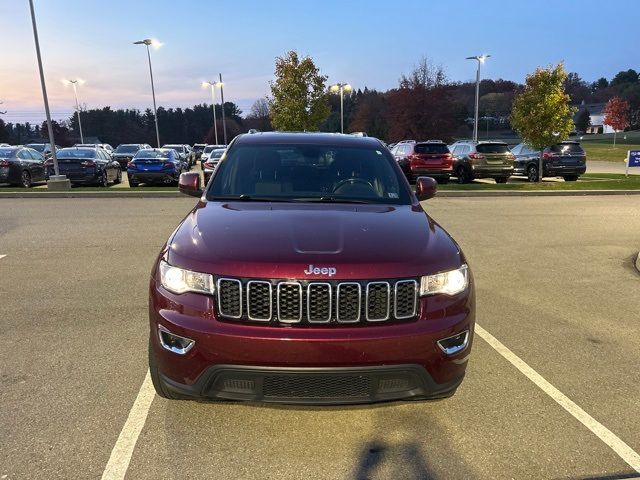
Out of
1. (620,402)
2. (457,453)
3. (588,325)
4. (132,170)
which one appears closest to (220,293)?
(457,453)

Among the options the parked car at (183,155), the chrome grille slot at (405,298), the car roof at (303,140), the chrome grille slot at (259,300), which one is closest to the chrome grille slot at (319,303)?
the chrome grille slot at (259,300)

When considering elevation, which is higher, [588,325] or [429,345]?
[429,345]

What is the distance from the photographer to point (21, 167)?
18.0m

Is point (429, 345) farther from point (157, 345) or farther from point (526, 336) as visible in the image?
point (526, 336)

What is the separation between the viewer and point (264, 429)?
9.82ft

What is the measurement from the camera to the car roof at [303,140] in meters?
4.54

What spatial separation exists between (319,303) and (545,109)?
1769cm

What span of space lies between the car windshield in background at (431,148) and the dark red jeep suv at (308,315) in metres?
17.6

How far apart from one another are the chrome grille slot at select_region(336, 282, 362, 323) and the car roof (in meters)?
2.19

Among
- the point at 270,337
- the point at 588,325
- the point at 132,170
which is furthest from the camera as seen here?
the point at 132,170

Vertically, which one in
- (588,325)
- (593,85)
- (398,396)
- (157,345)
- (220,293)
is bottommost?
(588,325)

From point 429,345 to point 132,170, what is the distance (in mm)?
17594

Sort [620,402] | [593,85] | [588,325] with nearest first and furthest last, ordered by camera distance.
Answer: [620,402] < [588,325] < [593,85]

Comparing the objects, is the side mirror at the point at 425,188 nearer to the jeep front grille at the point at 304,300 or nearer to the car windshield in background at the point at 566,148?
the jeep front grille at the point at 304,300
